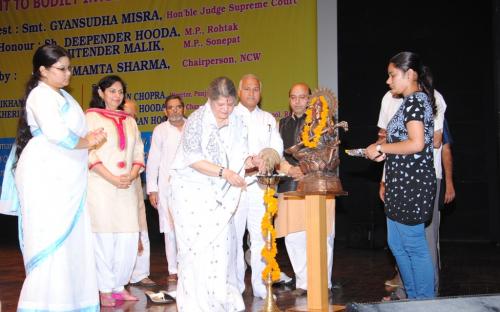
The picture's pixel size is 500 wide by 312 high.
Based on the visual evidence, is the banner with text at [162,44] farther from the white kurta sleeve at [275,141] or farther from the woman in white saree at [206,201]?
the woman in white saree at [206,201]

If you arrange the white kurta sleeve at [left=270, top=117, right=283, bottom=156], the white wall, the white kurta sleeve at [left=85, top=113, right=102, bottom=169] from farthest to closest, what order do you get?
the white wall < the white kurta sleeve at [left=270, top=117, right=283, bottom=156] < the white kurta sleeve at [left=85, top=113, right=102, bottom=169]

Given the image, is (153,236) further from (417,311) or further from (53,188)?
(417,311)

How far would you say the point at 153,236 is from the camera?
8867 mm

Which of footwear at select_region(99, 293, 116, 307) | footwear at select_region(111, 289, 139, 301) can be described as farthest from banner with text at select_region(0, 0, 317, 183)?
footwear at select_region(99, 293, 116, 307)

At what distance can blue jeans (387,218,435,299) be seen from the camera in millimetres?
3586

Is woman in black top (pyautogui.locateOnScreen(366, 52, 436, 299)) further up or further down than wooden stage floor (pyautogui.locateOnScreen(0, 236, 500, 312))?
further up

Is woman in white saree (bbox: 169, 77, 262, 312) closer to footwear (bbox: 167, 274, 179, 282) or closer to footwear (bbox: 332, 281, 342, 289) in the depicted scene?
footwear (bbox: 332, 281, 342, 289)

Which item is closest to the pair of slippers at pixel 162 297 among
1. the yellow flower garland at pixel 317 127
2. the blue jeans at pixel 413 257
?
the yellow flower garland at pixel 317 127

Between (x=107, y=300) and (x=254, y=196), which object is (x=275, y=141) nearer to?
(x=254, y=196)

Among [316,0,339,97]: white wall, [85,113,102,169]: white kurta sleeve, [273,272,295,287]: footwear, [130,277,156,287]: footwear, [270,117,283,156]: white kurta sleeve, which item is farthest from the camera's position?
[316,0,339,97]: white wall

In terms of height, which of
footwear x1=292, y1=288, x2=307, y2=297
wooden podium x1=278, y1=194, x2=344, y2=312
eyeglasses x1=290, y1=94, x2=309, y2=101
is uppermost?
eyeglasses x1=290, y1=94, x2=309, y2=101

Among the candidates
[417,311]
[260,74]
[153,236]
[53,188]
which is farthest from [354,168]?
[417,311]

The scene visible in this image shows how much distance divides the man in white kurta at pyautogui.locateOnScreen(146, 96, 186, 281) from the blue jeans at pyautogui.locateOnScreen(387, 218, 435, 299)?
2.64 m

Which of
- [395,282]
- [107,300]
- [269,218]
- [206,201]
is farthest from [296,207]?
[107,300]
